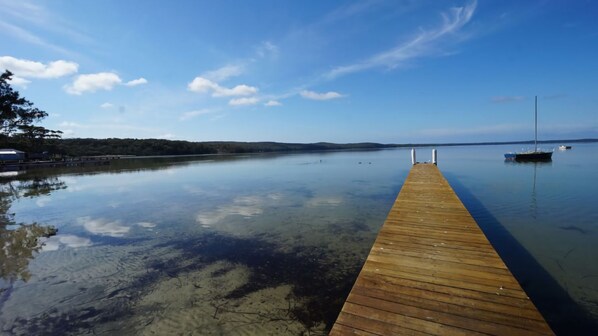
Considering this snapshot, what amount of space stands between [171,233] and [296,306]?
20.5 feet

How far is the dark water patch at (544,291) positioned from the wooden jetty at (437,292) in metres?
1.20

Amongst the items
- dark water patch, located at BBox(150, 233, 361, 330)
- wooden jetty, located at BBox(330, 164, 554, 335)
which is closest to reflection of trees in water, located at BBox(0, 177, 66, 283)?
dark water patch, located at BBox(150, 233, 361, 330)

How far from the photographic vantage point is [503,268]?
416 centimetres

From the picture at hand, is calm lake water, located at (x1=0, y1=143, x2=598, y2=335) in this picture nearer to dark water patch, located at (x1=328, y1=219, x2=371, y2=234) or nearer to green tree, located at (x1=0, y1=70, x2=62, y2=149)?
dark water patch, located at (x1=328, y1=219, x2=371, y2=234)

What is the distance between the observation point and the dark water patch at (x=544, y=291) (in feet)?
13.8

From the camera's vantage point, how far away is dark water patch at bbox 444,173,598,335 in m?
4.21

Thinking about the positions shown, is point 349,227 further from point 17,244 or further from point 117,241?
point 17,244

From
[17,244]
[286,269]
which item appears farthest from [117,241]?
[286,269]

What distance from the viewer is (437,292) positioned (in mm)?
3625

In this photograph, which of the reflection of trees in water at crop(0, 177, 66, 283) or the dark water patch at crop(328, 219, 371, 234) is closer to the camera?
the reflection of trees in water at crop(0, 177, 66, 283)

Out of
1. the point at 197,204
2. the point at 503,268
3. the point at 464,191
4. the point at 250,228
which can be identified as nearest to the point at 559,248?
the point at 503,268

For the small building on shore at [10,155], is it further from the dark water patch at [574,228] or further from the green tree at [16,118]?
the dark water patch at [574,228]

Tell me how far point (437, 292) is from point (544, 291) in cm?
325

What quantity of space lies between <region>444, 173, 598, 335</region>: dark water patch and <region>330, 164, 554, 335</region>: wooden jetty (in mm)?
1204
